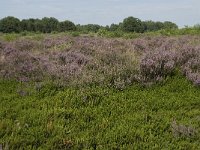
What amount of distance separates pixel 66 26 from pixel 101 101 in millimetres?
42728

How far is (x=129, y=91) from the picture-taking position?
30.3 feet

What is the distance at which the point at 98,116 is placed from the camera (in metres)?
8.05

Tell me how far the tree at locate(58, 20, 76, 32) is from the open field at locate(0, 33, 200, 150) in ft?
125

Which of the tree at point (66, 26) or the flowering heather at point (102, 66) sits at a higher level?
the tree at point (66, 26)

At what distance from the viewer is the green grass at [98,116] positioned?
23.3 ft

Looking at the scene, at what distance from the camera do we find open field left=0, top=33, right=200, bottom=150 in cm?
722

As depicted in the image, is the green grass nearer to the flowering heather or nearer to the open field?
the open field

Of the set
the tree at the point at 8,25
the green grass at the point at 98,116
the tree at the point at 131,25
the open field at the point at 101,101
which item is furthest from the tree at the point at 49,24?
the green grass at the point at 98,116

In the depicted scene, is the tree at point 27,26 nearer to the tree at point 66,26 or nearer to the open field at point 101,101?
the tree at point 66,26

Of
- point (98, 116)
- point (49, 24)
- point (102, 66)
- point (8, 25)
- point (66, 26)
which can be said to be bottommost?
point (98, 116)

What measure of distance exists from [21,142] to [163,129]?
274 cm

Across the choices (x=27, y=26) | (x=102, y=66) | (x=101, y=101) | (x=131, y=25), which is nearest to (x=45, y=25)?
(x=27, y=26)

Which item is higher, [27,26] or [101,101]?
[27,26]

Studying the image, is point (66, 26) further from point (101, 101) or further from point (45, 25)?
point (101, 101)
